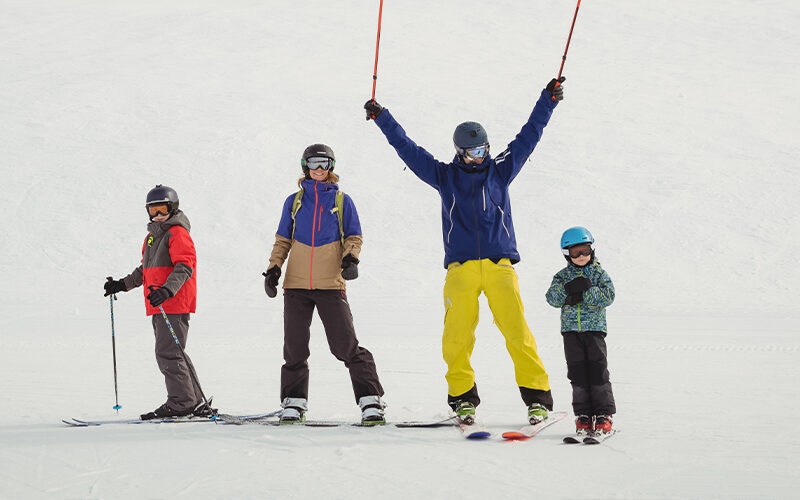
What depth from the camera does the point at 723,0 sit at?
38.7 meters

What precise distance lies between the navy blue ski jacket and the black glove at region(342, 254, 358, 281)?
570 mm

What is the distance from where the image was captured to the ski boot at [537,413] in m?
4.85

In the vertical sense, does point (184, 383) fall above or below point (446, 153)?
below

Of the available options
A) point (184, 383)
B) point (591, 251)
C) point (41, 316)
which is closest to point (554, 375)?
point (591, 251)

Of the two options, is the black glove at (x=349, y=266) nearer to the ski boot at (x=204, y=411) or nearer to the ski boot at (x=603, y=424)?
the ski boot at (x=204, y=411)

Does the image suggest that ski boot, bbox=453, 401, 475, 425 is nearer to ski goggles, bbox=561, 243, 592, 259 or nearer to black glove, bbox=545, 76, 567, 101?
ski goggles, bbox=561, 243, 592, 259

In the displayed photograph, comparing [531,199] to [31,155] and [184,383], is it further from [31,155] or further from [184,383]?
[184,383]

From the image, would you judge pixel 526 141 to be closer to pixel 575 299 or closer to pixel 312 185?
pixel 575 299

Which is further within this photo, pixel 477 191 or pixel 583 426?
pixel 477 191

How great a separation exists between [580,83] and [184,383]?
75.6ft

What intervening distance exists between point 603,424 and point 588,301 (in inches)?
26.5

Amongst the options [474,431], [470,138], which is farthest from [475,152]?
[474,431]

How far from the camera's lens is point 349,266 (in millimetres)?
5027

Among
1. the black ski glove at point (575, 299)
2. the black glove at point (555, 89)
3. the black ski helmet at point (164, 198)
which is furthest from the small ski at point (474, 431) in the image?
the black ski helmet at point (164, 198)
